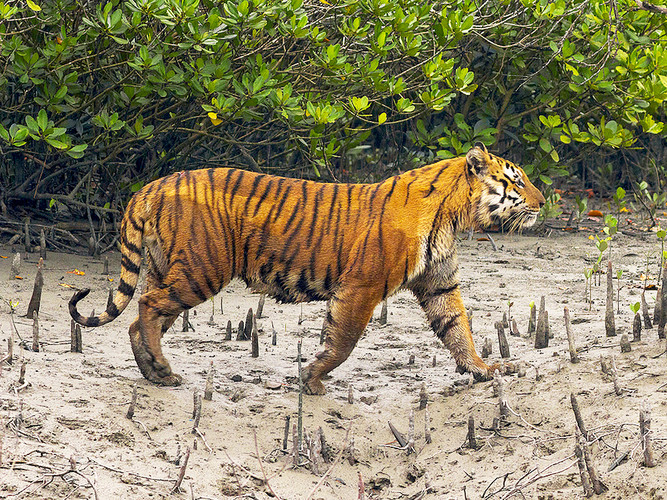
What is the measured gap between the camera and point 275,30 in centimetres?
693

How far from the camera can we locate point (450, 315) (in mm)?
5758

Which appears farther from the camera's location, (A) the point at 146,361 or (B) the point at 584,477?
(A) the point at 146,361

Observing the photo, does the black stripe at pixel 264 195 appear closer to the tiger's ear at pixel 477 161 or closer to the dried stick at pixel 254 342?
the dried stick at pixel 254 342

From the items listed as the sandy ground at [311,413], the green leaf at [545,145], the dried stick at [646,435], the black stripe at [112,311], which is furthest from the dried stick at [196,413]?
the green leaf at [545,145]

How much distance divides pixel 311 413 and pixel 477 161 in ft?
6.55

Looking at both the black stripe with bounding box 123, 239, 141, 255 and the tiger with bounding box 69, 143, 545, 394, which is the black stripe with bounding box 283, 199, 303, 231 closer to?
the tiger with bounding box 69, 143, 545, 394

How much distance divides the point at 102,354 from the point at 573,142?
6777 millimetres

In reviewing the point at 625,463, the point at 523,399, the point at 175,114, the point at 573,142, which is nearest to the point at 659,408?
the point at 625,463

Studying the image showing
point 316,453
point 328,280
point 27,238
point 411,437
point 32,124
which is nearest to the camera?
point 316,453

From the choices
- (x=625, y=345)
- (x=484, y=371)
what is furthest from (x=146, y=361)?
(x=625, y=345)

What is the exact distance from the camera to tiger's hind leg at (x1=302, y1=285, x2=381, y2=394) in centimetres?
532

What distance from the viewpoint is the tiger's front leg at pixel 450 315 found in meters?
5.69

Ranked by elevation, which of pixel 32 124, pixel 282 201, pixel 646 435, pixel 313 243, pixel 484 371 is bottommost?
pixel 646 435

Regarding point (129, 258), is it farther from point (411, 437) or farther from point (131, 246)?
point (411, 437)
